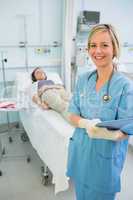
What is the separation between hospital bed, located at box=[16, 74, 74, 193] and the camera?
187cm

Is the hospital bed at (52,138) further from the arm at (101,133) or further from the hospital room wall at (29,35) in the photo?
the hospital room wall at (29,35)

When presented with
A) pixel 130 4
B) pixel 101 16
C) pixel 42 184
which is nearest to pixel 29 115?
pixel 42 184

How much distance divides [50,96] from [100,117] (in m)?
1.38

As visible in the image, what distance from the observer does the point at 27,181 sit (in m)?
2.25

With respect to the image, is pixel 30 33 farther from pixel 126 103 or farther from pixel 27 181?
pixel 126 103

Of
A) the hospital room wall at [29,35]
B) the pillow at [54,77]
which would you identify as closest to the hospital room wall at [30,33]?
the hospital room wall at [29,35]

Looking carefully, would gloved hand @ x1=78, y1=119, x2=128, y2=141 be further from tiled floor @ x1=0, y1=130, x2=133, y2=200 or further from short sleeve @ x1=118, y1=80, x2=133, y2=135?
tiled floor @ x1=0, y1=130, x2=133, y2=200

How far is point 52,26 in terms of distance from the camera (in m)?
3.35

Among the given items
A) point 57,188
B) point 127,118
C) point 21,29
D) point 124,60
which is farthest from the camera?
point 124,60

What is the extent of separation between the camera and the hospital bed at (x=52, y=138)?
1868 mm

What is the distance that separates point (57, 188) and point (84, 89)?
1.06 meters

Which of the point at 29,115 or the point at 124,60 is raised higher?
the point at 124,60

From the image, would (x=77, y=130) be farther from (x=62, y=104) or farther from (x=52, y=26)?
(x=52, y=26)

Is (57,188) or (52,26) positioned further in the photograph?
(52,26)
